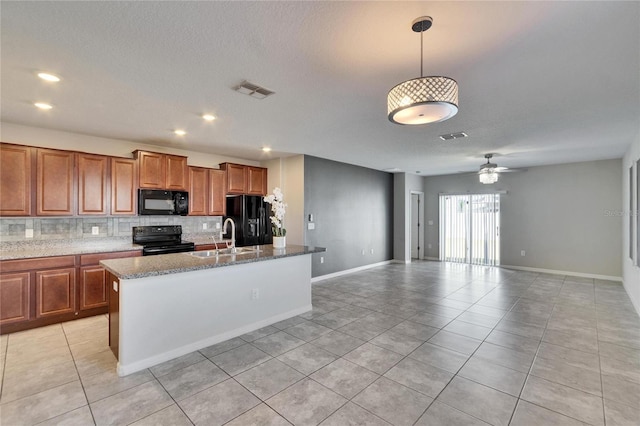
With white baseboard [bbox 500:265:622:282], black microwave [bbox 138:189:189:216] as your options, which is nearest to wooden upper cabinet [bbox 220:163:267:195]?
black microwave [bbox 138:189:189:216]

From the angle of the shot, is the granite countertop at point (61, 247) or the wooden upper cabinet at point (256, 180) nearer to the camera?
the granite countertop at point (61, 247)

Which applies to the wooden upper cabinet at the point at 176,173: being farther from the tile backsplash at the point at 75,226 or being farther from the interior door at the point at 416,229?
the interior door at the point at 416,229

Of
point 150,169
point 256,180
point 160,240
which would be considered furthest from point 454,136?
point 160,240

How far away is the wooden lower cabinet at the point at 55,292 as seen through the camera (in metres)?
3.58

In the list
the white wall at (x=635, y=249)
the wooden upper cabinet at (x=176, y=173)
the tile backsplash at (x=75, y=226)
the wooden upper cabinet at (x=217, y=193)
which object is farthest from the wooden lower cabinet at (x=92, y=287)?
the white wall at (x=635, y=249)

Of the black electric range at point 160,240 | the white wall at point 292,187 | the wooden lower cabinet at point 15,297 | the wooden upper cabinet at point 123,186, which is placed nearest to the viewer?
the wooden lower cabinet at point 15,297

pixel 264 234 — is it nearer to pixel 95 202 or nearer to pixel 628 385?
pixel 95 202

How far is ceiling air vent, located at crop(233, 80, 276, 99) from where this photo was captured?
2695 mm

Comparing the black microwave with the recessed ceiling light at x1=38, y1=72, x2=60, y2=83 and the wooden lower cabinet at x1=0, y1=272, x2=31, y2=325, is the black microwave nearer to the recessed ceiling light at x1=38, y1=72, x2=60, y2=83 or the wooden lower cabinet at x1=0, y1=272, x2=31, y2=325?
the wooden lower cabinet at x1=0, y1=272, x2=31, y2=325

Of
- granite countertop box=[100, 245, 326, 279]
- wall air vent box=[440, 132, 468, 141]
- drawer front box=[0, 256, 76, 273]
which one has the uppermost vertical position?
wall air vent box=[440, 132, 468, 141]

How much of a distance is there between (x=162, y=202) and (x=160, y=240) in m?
0.66

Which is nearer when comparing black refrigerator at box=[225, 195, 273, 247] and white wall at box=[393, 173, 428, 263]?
black refrigerator at box=[225, 195, 273, 247]

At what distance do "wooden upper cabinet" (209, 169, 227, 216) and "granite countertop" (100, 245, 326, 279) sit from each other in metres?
2.09

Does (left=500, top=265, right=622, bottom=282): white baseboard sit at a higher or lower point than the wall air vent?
lower
